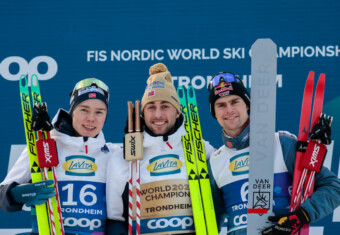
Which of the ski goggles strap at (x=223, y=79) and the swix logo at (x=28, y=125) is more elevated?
the ski goggles strap at (x=223, y=79)

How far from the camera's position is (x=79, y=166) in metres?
2.77

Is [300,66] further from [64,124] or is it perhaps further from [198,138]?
[64,124]

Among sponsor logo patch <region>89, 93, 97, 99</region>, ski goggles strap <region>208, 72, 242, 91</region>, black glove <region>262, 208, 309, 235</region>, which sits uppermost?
ski goggles strap <region>208, 72, 242, 91</region>

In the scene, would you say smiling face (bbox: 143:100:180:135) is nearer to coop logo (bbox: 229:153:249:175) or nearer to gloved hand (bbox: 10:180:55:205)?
coop logo (bbox: 229:153:249:175)

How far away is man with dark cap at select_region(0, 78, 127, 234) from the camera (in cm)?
270

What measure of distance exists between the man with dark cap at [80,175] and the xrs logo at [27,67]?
112cm

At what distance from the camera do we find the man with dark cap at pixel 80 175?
2701mm

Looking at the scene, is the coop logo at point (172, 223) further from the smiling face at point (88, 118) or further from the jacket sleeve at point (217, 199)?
the smiling face at point (88, 118)

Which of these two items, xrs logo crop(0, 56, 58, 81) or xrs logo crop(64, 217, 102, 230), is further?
xrs logo crop(0, 56, 58, 81)

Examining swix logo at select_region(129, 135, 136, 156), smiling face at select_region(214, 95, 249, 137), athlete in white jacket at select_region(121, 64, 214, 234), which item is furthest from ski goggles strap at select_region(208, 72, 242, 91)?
swix logo at select_region(129, 135, 136, 156)

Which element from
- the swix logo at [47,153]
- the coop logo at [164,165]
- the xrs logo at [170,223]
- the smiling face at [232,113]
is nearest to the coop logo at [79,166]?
the swix logo at [47,153]

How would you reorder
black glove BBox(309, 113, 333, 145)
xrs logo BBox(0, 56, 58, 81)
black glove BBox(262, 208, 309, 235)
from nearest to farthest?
black glove BBox(262, 208, 309, 235)
black glove BBox(309, 113, 333, 145)
xrs logo BBox(0, 56, 58, 81)

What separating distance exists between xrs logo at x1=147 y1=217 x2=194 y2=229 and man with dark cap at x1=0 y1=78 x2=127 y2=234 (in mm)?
173

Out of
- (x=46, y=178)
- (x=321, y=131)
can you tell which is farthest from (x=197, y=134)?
(x=46, y=178)
